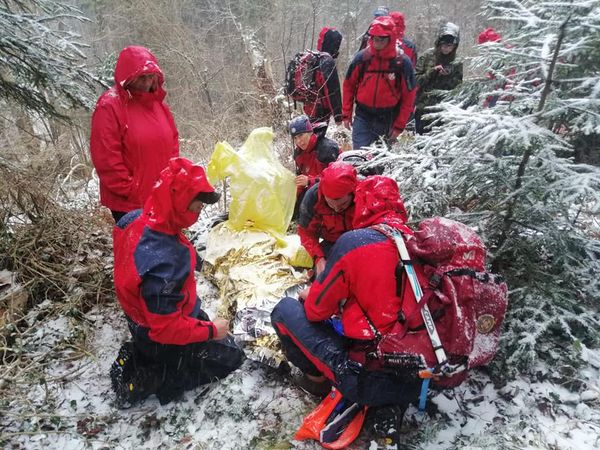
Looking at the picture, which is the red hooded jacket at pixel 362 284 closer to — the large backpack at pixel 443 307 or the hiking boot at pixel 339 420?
the large backpack at pixel 443 307

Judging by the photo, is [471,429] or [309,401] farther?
[309,401]

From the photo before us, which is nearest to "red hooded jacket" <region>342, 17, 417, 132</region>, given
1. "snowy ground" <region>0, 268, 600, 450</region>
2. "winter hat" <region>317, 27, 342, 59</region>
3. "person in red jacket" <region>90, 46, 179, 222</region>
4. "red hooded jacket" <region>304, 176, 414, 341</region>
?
"winter hat" <region>317, 27, 342, 59</region>

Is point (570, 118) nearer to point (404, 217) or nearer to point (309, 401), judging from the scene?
point (404, 217)

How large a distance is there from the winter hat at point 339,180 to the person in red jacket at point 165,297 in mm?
835

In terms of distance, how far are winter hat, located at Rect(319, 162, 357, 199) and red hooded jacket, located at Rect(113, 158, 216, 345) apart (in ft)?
2.87

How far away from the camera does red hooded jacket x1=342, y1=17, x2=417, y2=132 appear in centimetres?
429

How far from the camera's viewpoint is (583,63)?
2.26m

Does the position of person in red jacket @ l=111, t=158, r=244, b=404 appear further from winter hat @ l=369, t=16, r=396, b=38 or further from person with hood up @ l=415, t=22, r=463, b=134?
person with hood up @ l=415, t=22, r=463, b=134

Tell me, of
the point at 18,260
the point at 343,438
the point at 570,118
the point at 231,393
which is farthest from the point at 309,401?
the point at 18,260

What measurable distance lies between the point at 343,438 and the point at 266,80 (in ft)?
24.7

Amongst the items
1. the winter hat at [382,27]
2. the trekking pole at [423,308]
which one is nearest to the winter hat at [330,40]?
the winter hat at [382,27]

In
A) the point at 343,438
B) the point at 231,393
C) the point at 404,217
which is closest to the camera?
the point at 343,438

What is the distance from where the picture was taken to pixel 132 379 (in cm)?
251

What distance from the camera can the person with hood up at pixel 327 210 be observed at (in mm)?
2646
